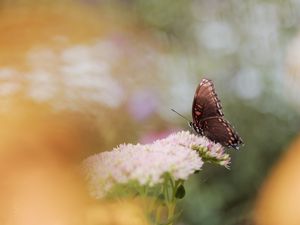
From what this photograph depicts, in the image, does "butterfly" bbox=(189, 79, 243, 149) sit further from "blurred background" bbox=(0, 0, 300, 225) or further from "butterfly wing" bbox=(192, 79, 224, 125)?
"blurred background" bbox=(0, 0, 300, 225)

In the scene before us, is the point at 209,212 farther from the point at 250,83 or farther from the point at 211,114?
the point at 211,114

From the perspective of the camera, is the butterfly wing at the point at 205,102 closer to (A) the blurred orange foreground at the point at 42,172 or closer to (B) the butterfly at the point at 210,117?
(B) the butterfly at the point at 210,117

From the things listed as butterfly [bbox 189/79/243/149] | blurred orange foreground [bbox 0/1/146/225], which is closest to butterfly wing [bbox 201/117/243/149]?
butterfly [bbox 189/79/243/149]

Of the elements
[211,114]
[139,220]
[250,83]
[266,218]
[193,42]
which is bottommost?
[139,220]

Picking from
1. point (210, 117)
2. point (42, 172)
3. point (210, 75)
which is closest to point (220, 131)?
point (210, 117)

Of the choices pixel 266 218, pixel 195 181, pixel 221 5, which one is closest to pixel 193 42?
pixel 221 5

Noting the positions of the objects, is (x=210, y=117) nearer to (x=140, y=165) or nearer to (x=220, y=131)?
(x=220, y=131)

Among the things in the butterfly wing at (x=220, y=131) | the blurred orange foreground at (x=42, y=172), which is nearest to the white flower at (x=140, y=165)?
the blurred orange foreground at (x=42, y=172)
